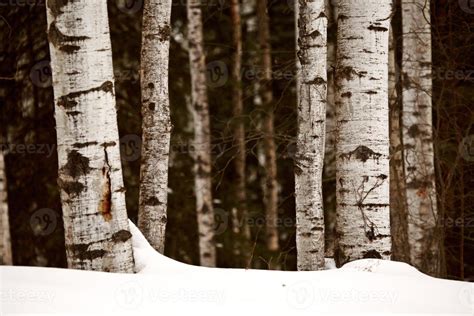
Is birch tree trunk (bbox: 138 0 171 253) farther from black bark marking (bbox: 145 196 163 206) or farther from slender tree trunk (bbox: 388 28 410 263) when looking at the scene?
slender tree trunk (bbox: 388 28 410 263)

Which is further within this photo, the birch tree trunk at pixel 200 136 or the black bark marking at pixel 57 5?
the birch tree trunk at pixel 200 136

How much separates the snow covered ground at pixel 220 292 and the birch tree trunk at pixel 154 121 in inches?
50.3

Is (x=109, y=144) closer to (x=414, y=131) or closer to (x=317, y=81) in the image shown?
(x=317, y=81)

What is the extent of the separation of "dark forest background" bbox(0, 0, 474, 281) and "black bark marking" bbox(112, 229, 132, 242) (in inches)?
145

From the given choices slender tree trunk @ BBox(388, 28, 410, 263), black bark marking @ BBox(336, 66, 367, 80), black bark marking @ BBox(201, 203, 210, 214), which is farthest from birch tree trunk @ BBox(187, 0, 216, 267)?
black bark marking @ BBox(336, 66, 367, 80)

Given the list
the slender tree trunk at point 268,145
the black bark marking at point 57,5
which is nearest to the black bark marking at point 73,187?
the black bark marking at point 57,5

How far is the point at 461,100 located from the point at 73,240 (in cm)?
620

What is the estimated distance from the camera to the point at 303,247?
449 cm

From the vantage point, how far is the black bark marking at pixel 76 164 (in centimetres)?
337

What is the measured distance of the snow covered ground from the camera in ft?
9.48

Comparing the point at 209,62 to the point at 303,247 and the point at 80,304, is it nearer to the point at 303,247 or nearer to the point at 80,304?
the point at 303,247

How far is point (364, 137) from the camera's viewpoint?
428 cm

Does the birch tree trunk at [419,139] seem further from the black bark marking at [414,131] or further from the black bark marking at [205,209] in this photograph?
the black bark marking at [205,209]

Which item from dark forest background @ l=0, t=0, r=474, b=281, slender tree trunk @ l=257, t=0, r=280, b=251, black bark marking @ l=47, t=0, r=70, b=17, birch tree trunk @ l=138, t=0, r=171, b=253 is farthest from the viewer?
slender tree trunk @ l=257, t=0, r=280, b=251
